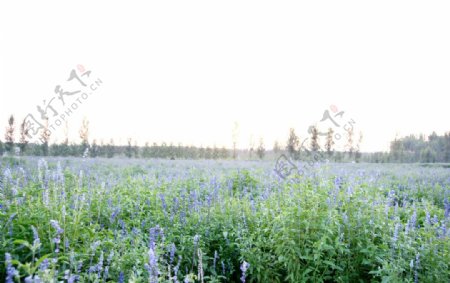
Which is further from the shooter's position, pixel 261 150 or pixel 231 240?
pixel 261 150

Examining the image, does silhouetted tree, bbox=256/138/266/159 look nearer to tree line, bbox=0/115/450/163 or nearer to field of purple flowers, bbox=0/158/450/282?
tree line, bbox=0/115/450/163

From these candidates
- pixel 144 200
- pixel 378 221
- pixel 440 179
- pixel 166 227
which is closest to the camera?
pixel 378 221

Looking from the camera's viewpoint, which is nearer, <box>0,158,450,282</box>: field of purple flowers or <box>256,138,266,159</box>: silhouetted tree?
<box>0,158,450,282</box>: field of purple flowers

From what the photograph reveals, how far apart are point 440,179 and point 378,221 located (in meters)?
11.8

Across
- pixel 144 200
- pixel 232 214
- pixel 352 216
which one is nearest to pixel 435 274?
pixel 352 216

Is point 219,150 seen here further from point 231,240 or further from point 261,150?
point 231,240

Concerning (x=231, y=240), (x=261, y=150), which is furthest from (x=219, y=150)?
(x=231, y=240)

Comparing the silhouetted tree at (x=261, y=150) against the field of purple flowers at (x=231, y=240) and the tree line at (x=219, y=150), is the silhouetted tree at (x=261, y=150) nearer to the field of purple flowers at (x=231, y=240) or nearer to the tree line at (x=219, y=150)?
the tree line at (x=219, y=150)

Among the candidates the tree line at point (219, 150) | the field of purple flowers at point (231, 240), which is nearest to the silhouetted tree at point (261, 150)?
the tree line at point (219, 150)

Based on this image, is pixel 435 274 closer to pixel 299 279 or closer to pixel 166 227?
pixel 299 279

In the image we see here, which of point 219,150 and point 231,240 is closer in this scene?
point 231,240

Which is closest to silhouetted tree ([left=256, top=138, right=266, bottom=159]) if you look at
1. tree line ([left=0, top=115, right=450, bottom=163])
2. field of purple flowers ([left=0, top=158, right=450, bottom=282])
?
tree line ([left=0, top=115, right=450, bottom=163])

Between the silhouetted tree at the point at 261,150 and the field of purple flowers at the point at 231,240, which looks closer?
the field of purple flowers at the point at 231,240

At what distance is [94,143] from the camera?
172ft
